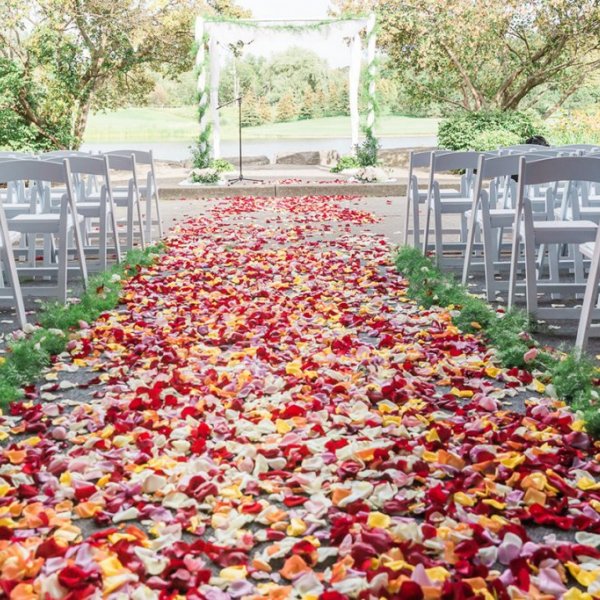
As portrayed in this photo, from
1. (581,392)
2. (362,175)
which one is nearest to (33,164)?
(581,392)

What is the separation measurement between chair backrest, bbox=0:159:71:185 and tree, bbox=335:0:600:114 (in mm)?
12315

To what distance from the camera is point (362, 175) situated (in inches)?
515

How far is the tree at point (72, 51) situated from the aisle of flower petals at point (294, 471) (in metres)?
11.5

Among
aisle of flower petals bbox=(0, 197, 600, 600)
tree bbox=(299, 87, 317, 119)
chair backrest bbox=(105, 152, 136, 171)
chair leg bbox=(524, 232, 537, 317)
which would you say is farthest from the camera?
tree bbox=(299, 87, 317, 119)

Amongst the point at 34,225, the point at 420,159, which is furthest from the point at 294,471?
the point at 420,159

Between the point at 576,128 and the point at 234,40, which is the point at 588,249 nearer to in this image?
the point at 234,40

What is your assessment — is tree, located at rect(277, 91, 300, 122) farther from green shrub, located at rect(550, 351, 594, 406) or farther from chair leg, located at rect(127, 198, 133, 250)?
green shrub, located at rect(550, 351, 594, 406)

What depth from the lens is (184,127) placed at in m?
25.8

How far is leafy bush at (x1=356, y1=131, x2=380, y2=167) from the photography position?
13820mm

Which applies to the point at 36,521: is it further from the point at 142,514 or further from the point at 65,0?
the point at 65,0

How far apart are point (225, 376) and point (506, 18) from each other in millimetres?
13744

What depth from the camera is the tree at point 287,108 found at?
890 inches

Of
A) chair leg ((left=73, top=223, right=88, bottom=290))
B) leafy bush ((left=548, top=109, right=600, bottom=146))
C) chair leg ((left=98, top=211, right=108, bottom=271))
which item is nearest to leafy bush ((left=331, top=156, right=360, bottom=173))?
leafy bush ((left=548, top=109, right=600, bottom=146))

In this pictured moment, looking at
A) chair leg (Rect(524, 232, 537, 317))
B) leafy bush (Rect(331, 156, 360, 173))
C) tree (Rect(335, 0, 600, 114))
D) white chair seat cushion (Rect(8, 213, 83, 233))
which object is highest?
tree (Rect(335, 0, 600, 114))
